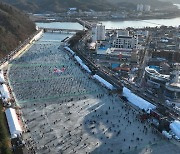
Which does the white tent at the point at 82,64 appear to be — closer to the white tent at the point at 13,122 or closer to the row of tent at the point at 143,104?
the row of tent at the point at 143,104

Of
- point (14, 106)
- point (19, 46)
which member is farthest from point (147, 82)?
point (19, 46)

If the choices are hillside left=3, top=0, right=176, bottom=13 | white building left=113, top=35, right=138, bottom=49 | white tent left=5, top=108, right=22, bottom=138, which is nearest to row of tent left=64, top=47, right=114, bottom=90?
white building left=113, top=35, right=138, bottom=49

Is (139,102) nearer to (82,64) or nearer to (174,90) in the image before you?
(174,90)

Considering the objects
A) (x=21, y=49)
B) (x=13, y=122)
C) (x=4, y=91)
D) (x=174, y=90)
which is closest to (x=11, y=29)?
(x=21, y=49)

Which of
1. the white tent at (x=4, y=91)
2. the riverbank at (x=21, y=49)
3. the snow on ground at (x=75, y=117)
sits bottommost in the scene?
the snow on ground at (x=75, y=117)

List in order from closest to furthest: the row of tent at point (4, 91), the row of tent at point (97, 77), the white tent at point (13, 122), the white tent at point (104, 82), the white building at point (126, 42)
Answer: the white tent at point (13, 122) → the row of tent at point (4, 91) → the white tent at point (104, 82) → the row of tent at point (97, 77) → the white building at point (126, 42)

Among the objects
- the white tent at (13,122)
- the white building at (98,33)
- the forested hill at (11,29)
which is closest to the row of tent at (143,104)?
the white tent at (13,122)
